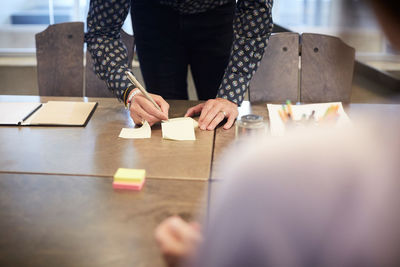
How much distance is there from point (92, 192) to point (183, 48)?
102cm

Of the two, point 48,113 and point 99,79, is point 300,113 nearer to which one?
point 48,113

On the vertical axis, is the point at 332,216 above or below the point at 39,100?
above

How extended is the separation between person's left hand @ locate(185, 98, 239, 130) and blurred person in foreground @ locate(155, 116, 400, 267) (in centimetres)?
91

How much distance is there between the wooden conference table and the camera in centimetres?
79

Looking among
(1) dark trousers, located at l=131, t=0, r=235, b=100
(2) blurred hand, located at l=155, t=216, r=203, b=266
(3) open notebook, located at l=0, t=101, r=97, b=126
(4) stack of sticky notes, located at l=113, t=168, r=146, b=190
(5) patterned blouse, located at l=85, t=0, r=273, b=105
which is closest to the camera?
(2) blurred hand, located at l=155, t=216, r=203, b=266

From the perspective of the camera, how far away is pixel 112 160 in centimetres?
113

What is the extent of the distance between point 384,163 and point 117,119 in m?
1.14

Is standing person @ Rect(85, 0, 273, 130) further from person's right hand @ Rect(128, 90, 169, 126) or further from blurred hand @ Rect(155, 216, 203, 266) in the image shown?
blurred hand @ Rect(155, 216, 203, 266)

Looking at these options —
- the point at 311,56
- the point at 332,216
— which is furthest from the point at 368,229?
the point at 311,56

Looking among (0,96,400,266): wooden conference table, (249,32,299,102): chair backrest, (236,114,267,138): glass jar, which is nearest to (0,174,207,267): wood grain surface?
(0,96,400,266): wooden conference table

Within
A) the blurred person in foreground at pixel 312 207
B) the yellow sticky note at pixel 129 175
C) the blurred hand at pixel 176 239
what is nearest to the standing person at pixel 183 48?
the yellow sticky note at pixel 129 175

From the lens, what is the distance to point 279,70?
6.47 feet

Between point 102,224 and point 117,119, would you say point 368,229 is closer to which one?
point 102,224

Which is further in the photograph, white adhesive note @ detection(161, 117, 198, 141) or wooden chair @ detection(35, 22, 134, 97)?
wooden chair @ detection(35, 22, 134, 97)
